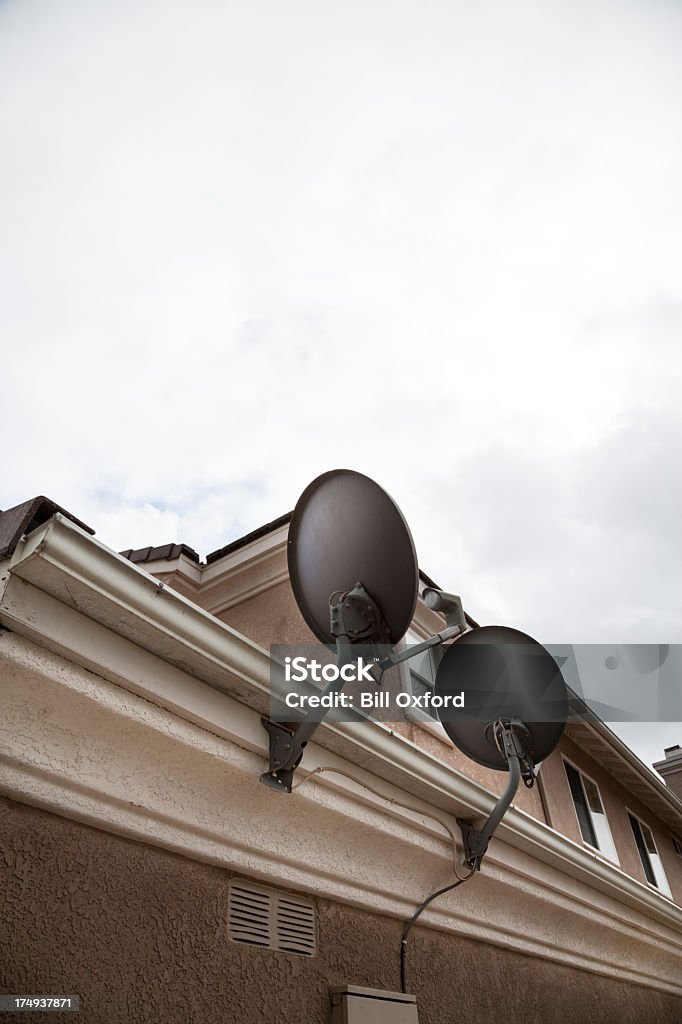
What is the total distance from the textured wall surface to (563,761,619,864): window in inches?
226

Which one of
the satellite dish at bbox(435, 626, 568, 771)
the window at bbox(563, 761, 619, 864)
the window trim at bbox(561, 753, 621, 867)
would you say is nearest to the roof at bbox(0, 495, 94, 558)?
the satellite dish at bbox(435, 626, 568, 771)

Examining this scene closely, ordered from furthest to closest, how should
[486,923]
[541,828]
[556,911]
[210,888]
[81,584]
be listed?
1. [556,911]
2. [541,828]
3. [486,923]
4. [210,888]
5. [81,584]

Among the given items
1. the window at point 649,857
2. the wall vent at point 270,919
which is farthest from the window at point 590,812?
the wall vent at point 270,919

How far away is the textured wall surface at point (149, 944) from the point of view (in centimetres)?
193

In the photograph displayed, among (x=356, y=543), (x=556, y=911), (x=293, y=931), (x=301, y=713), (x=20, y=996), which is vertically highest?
(x=356, y=543)

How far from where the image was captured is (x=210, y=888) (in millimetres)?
2500

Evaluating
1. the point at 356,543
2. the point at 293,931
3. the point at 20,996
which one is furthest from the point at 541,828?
the point at 20,996

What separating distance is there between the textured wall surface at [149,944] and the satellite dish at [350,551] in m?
1.07

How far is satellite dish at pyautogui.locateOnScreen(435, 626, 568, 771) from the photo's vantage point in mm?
3363

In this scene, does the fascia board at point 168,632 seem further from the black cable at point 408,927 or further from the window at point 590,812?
the window at point 590,812

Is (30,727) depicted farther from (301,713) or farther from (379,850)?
(379,850)

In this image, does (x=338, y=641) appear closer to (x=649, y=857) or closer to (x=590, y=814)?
(x=590, y=814)

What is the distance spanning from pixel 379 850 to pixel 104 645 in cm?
186

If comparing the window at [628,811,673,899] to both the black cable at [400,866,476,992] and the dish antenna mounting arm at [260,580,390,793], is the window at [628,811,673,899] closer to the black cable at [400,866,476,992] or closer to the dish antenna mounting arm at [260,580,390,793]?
the black cable at [400,866,476,992]
